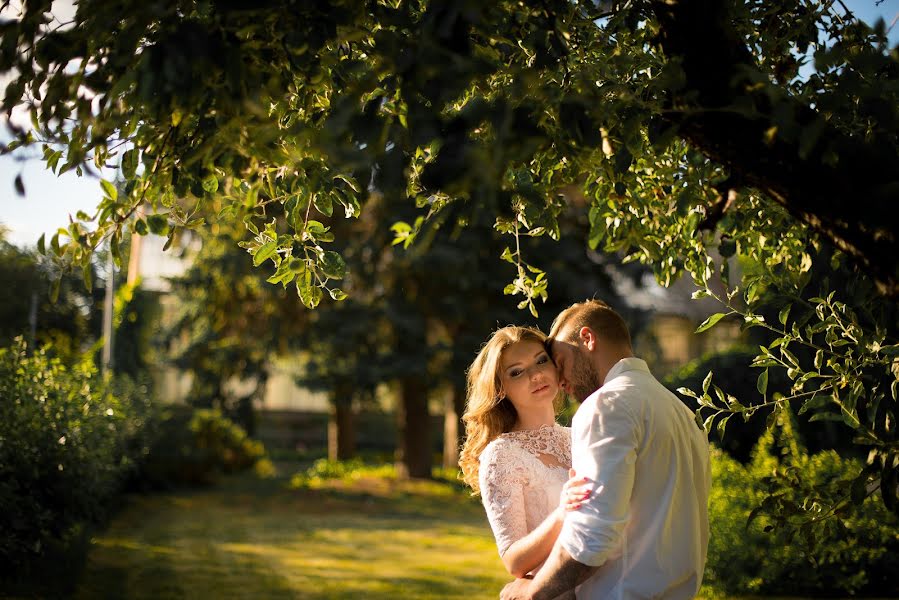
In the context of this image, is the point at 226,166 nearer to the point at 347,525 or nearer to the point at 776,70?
the point at 776,70

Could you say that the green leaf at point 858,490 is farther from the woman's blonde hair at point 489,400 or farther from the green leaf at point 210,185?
the green leaf at point 210,185

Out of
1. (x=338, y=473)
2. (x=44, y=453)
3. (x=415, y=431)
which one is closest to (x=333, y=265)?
(x=44, y=453)

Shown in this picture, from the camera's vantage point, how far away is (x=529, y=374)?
151 inches

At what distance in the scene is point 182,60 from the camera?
1703 mm

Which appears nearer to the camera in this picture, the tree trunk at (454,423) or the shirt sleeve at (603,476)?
the shirt sleeve at (603,476)

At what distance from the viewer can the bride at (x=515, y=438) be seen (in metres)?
3.45

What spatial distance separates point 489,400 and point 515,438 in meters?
0.21

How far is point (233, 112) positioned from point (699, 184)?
1.98 m

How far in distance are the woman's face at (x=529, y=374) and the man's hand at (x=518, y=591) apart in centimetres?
89

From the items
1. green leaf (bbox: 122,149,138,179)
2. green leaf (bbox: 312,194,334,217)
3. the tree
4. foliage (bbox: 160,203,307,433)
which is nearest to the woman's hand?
the tree

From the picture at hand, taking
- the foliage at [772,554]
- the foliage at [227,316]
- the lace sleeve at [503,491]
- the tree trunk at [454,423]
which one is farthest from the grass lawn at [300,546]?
the lace sleeve at [503,491]

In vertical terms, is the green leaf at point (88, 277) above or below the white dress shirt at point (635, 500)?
above

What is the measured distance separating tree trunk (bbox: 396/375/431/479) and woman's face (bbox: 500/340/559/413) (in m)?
14.7

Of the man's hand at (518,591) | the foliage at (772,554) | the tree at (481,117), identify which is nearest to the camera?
the tree at (481,117)
